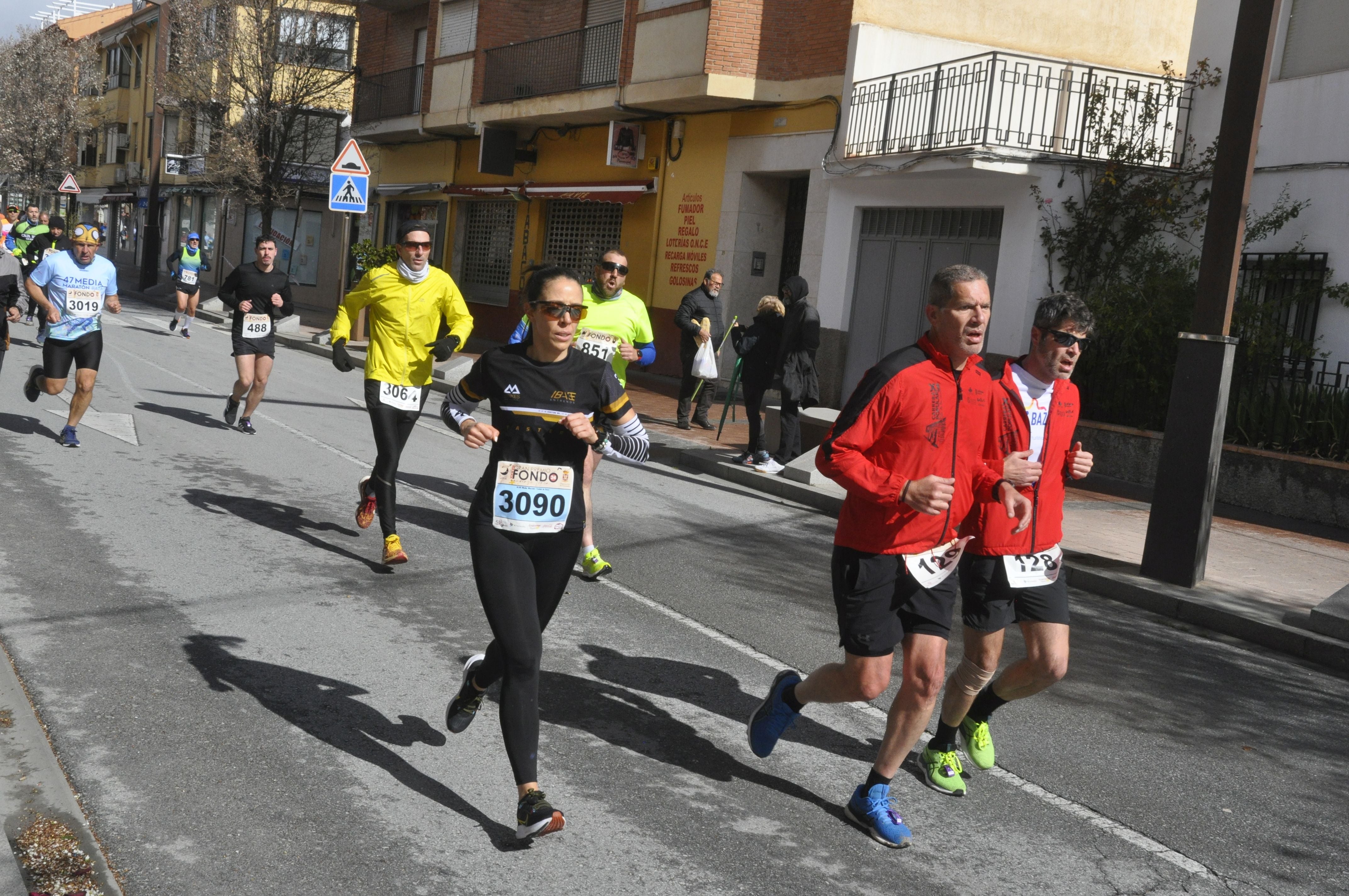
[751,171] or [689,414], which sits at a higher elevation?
[751,171]

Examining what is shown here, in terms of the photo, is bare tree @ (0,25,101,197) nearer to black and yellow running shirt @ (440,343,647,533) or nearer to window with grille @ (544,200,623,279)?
window with grille @ (544,200,623,279)

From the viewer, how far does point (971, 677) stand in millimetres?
4609

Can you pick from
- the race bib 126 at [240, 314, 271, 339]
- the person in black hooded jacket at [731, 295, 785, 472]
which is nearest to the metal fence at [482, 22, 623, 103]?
the person in black hooded jacket at [731, 295, 785, 472]

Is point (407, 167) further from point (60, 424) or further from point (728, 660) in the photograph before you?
point (728, 660)

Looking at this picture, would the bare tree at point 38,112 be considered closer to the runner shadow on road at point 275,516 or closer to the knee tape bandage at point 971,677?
the runner shadow on road at point 275,516

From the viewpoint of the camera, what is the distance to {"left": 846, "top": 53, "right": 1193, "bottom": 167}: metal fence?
1647cm

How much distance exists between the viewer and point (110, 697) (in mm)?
4848

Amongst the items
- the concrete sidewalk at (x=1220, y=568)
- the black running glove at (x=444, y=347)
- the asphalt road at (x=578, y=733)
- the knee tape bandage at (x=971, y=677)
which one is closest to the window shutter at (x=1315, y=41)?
the concrete sidewalk at (x=1220, y=568)

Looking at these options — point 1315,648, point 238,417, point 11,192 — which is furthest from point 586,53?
point 11,192

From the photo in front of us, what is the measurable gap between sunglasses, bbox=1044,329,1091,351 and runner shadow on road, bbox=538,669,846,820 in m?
1.80

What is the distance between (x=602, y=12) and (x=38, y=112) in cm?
3882

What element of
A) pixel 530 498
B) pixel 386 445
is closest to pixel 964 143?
pixel 386 445

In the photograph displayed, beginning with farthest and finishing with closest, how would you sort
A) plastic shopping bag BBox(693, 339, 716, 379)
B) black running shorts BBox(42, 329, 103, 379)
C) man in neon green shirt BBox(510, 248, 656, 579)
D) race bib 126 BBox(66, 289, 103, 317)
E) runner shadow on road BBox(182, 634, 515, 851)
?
1. plastic shopping bag BBox(693, 339, 716, 379)
2. black running shorts BBox(42, 329, 103, 379)
3. race bib 126 BBox(66, 289, 103, 317)
4. man in neon green shirt BBox(510, 248, 656, 579)
5. runner shadow on road BBox(182, 634, 515, 851)

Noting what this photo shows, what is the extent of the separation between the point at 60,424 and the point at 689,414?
7904mm
